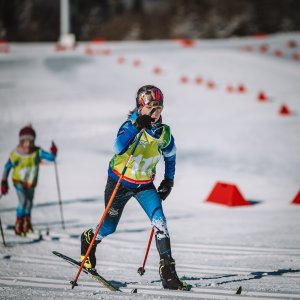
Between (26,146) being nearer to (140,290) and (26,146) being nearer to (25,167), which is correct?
(25,167)

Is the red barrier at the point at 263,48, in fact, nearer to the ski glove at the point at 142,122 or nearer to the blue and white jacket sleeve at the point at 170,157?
the blue and white jacket sleeve at the point at 170,157

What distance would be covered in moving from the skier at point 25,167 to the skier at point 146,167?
3.13 m

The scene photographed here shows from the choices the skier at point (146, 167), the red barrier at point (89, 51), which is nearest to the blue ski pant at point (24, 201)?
the skier at point (146, 167)

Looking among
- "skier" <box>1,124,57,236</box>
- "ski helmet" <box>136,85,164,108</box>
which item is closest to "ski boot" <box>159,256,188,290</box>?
"ski helmet" <box>136,85,164,108</box>

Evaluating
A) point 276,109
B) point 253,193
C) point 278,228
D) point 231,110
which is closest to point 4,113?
point 231,110

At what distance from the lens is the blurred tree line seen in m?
64.5

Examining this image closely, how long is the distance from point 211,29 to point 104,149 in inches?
1973

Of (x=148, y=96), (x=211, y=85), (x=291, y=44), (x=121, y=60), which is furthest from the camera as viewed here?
(x=291, y=44)

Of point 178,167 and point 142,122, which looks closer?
point 142,122

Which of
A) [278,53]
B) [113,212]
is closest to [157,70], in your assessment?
[278,53]

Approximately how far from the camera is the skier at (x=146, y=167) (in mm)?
5398

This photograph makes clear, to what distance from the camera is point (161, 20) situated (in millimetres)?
72250

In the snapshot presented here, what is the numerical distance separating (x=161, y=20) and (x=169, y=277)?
68.8m

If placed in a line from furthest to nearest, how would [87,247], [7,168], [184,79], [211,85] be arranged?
[184,79]
[211,85]
[7,168]
[87,247]
